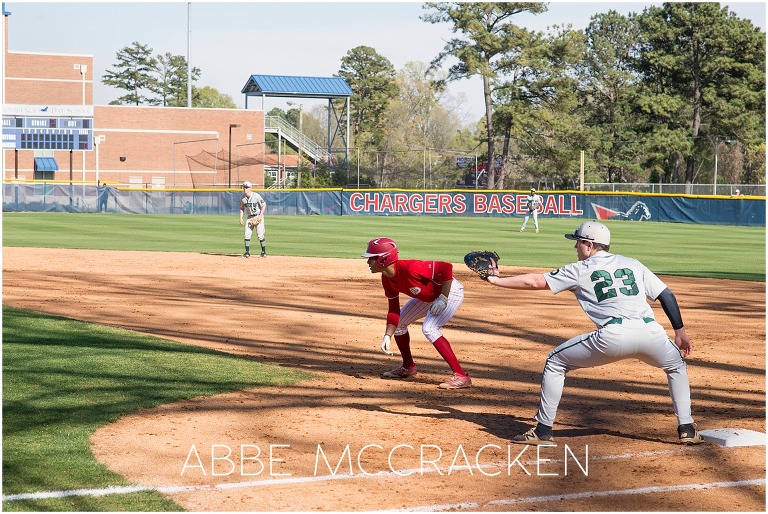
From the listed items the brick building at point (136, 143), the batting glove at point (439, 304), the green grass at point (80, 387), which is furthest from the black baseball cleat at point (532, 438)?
the brick building at point (136, 143)

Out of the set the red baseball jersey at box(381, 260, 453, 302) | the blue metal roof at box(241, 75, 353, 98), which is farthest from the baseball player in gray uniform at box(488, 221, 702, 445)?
the blue metal roof at box(241, 75, 353, 98)

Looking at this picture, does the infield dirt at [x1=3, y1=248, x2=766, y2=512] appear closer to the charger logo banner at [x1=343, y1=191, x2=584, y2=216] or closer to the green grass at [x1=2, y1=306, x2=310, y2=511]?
the green grass at [x1=2, y1=306, x2=310, y2=511]

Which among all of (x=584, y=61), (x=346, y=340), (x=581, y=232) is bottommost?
(x=346, y=340)

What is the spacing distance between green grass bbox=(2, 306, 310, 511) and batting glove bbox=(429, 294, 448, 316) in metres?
1.59

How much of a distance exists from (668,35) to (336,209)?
115ft

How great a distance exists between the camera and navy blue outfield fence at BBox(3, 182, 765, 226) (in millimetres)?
49062

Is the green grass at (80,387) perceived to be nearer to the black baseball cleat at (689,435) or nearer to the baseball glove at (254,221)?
the black baseball cleat at (689,435)

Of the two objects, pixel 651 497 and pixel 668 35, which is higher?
pixel 668 35

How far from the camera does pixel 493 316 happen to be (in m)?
14.3

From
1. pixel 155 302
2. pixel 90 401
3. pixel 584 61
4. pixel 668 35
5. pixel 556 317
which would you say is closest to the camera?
pixel 90 401

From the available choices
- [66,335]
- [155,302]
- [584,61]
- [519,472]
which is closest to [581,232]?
[519,472]

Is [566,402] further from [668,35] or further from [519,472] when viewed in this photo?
[668,35]

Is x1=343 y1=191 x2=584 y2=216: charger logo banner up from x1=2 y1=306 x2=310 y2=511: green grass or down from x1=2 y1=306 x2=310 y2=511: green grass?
up

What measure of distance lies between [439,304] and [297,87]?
6465cm
